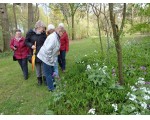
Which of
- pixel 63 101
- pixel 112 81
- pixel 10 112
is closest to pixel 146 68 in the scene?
pixel 112 81

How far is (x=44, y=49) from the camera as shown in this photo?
18.2ft

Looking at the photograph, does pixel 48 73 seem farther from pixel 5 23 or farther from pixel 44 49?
pixel 5 23

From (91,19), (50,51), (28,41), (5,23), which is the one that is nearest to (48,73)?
(50,51)

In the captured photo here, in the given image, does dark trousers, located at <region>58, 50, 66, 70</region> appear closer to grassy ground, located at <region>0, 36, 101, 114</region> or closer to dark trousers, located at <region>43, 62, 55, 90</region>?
grassy ground, located at <region>0, 36, 101, 114</region>

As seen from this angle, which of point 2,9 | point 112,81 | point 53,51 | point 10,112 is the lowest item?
point 10,112

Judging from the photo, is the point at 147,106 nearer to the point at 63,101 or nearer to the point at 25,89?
the point at 63,101

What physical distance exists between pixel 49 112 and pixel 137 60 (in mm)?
3692

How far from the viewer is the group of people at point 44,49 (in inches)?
217

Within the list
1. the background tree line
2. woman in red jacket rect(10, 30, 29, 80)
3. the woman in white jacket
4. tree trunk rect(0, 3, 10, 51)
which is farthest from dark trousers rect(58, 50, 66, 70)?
tree trunk rect(0, 3, 10, 51)

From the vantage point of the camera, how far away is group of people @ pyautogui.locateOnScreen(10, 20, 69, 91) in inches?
217

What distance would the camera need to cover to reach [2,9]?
1358 centimetres

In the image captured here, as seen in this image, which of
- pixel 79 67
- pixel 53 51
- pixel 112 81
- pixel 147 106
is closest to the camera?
pixel 147 106

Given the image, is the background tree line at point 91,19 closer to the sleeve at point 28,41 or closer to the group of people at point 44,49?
the group of people at point 44,49

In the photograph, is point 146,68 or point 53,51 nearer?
point 53,51
